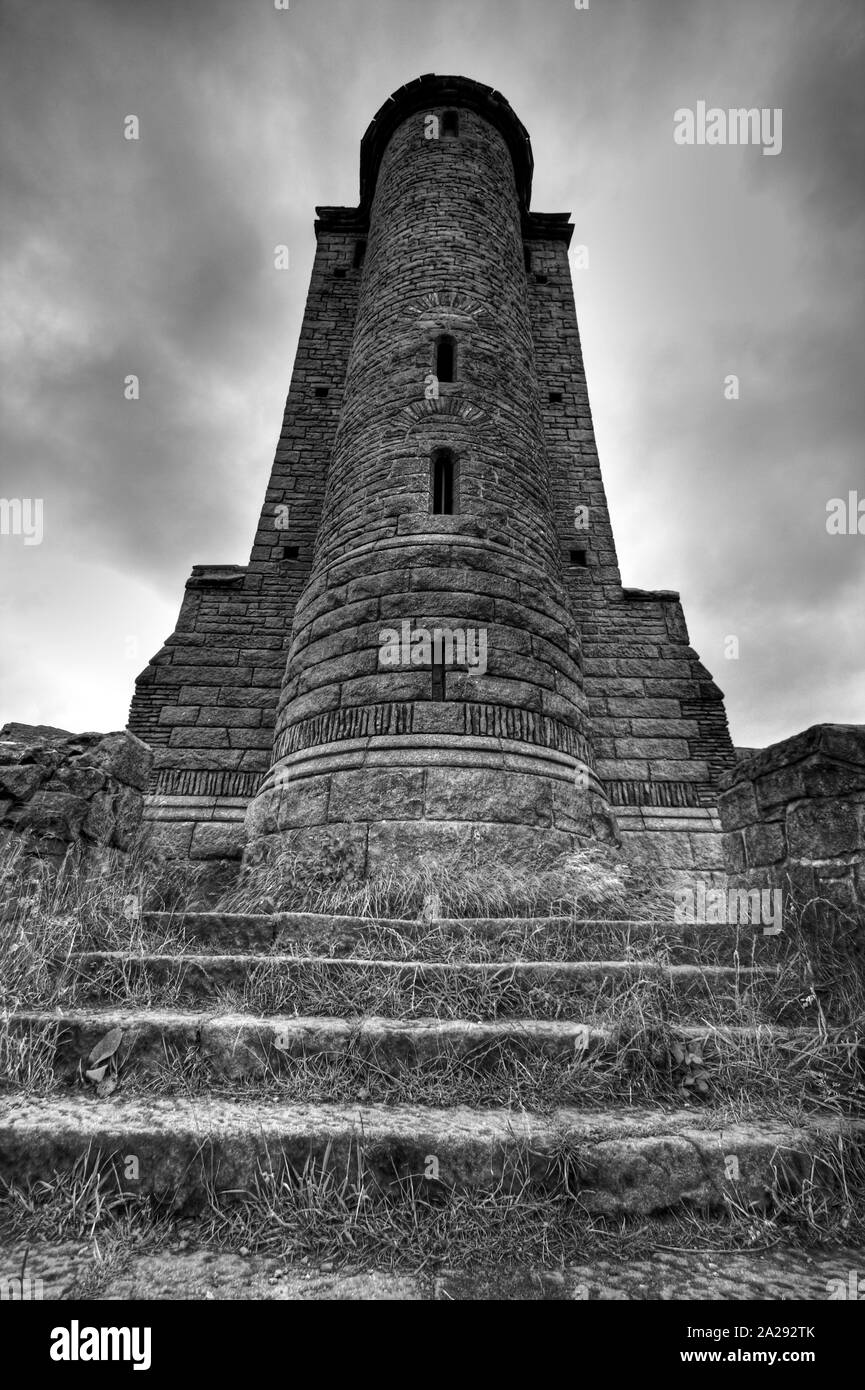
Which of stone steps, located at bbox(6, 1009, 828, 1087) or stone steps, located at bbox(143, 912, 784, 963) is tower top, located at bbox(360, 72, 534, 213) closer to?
stone steps, located at bbox(143, 912, 784, 963)

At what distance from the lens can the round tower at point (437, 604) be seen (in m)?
5.11

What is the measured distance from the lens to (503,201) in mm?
9688

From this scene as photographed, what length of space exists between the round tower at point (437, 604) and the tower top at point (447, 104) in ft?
7.52

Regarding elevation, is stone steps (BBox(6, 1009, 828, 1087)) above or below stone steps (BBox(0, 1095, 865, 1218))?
above

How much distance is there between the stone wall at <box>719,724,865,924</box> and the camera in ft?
9.63

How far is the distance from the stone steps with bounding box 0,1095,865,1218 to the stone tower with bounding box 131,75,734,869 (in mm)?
2845

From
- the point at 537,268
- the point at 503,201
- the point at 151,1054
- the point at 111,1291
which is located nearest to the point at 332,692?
the point at 151,1054

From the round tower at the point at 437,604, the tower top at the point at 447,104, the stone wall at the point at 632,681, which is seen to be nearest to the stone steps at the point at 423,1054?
the round tower at the point at 437,604

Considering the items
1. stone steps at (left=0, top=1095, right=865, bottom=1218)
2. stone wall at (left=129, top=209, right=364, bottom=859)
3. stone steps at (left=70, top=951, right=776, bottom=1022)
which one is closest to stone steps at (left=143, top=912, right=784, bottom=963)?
stone steps at (left=70, top=951, right=776, bottom=1022)

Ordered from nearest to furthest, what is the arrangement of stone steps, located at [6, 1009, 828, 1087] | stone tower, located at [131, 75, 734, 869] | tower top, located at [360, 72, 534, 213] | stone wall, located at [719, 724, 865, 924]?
stone steps, located at [6, 1009, 828, 1087] → stone wall, located at [719, 724, 865, 924] → stone tower, located at [131, 75, 734, 869] → tower top, located at [360, 72, 534, 213]

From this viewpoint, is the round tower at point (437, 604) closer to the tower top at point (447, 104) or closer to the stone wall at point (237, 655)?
the stone wall at point (237, 655)

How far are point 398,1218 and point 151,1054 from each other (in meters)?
1.10

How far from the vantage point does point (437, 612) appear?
5.90 meters
